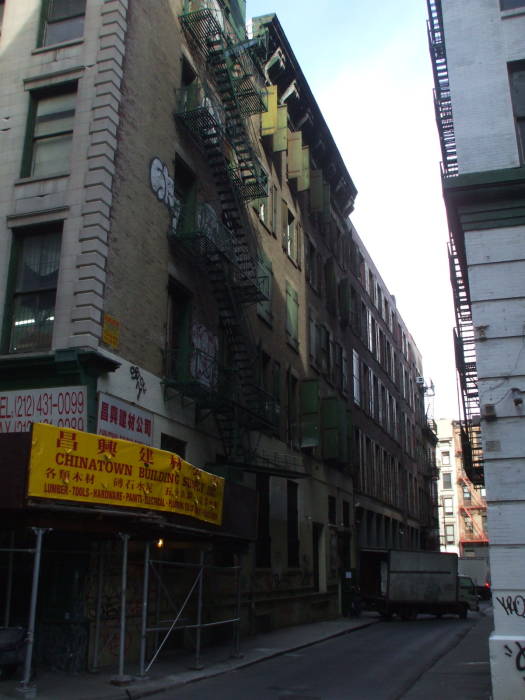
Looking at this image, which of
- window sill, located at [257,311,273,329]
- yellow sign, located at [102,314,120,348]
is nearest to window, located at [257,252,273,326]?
window sill, located at [257,311,273,329]

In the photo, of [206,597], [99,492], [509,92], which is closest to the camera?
[99,492]

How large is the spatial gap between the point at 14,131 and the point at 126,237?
3.87 m

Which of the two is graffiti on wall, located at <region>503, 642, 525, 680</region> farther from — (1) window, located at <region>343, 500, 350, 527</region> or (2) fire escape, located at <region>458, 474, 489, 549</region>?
(2) fire escape, located at <region>458, 474, 489, 549</region>

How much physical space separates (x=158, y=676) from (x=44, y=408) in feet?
18.2

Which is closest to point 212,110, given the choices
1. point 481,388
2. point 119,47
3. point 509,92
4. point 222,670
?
point 119,47

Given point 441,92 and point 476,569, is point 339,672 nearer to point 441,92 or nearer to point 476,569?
point 441,92

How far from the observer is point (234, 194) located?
22.3 metres

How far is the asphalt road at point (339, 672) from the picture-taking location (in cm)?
1254

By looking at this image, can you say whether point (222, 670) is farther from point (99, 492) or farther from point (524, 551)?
point (524, 551)

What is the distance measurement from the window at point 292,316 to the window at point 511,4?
15.8m

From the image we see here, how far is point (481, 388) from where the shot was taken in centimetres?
1203

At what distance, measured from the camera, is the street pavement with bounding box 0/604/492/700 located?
11.7 metres

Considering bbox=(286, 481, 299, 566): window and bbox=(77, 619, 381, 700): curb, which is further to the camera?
bbox=(286, 481, 299, 566): window

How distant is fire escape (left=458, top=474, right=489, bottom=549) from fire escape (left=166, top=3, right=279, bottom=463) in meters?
63.0
